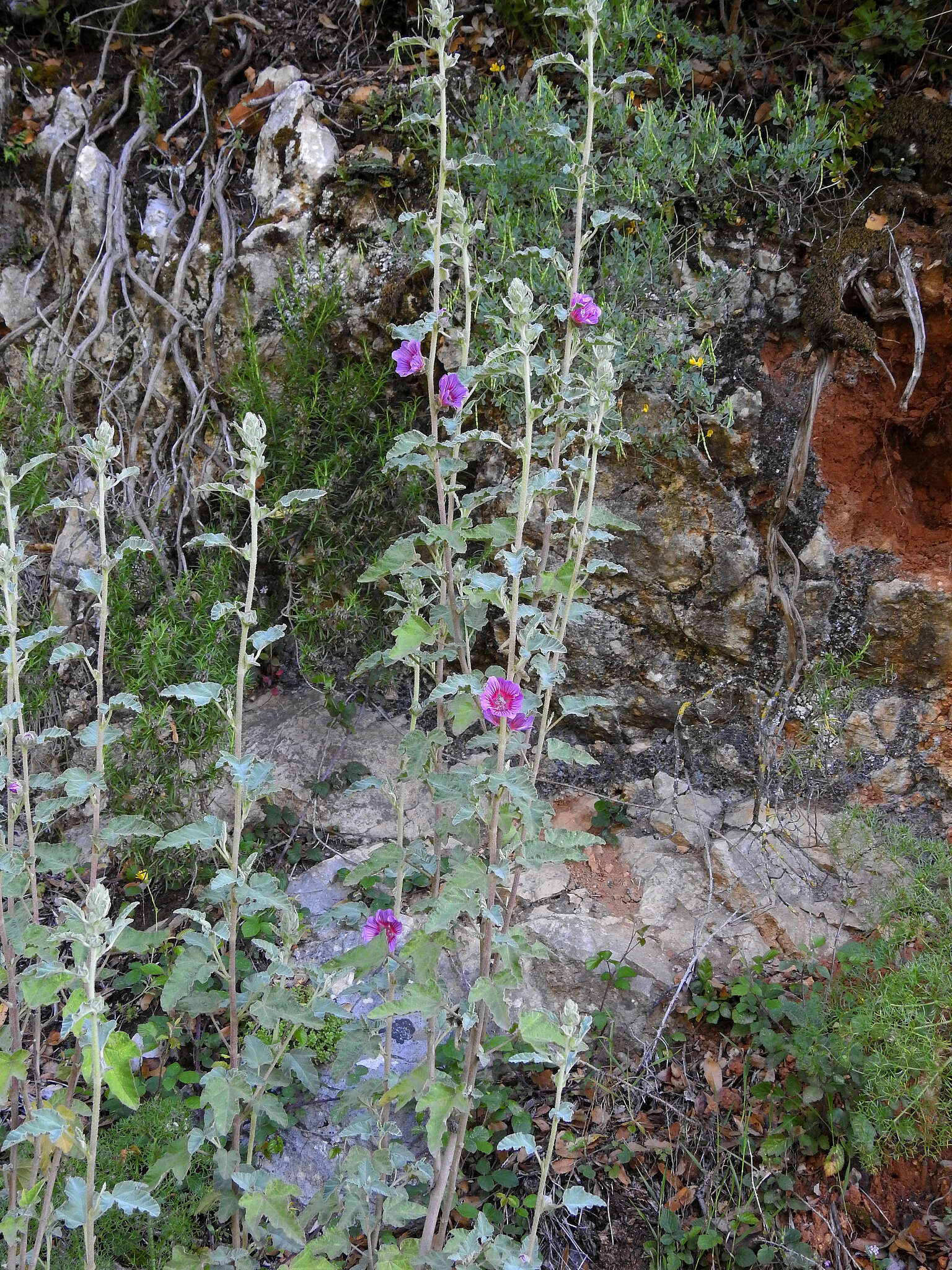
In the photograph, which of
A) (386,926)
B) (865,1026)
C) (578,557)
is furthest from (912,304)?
(386,926)

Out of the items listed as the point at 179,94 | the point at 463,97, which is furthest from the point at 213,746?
the point at 179,94

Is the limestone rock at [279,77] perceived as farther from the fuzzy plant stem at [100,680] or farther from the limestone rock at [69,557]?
the fuzzy plant stem at [100,680]

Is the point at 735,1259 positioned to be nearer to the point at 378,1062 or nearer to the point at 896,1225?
the point at 896,1225

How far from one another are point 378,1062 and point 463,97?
12.4 feet

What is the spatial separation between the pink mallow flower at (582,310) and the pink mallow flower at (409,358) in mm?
367

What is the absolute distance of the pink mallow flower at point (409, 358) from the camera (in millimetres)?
2008

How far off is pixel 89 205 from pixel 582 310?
3.02 metres

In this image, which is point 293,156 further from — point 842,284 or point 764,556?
point 764,556

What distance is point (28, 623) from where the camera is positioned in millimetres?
3357

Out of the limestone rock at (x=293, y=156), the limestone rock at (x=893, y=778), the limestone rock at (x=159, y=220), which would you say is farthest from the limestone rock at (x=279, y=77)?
the limestone rock at (x=893, y=778)

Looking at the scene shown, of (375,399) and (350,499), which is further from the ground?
(375,399)

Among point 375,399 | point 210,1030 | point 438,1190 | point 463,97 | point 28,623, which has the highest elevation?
point 463,97

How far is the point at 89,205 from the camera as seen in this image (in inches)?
157

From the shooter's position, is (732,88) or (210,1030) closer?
(210,1030)
